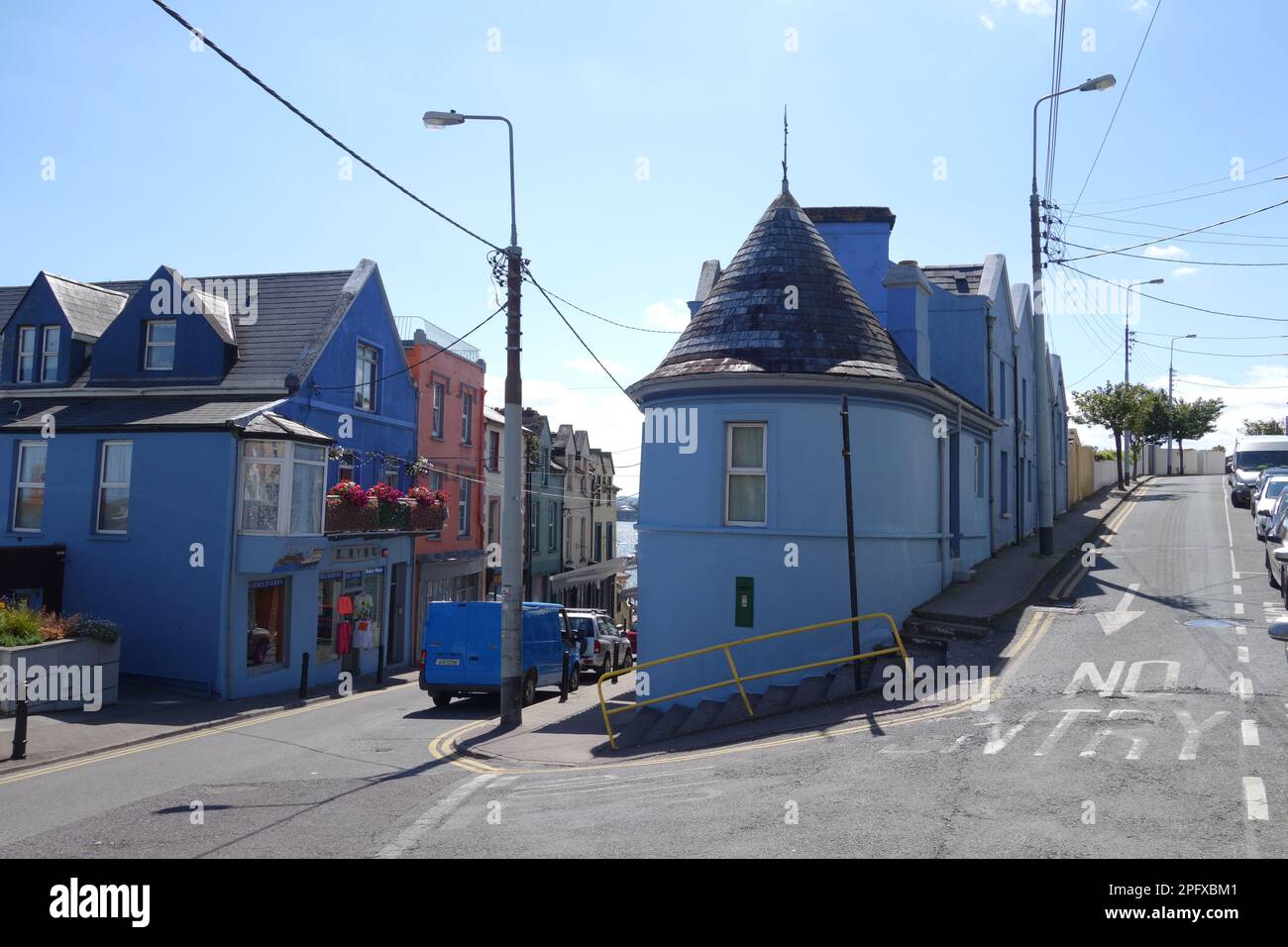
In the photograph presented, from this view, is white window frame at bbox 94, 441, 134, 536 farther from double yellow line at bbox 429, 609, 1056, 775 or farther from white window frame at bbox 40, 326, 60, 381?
double yellow line at bbox 429, 609, 1056, 775

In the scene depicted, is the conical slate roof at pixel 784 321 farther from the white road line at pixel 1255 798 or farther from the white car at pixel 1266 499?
the white car at pixel 1266 499

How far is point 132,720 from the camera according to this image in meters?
17.4

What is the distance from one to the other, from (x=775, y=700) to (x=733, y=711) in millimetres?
652

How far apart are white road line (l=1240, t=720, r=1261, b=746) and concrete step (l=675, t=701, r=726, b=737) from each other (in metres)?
6.83

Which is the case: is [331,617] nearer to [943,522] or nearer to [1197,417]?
[943,522]

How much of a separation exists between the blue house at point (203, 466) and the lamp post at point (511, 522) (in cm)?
Result: 801

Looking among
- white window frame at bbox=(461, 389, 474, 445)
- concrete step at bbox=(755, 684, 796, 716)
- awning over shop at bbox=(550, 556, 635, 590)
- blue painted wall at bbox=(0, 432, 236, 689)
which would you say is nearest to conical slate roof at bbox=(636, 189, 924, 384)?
concrete step at bbox=(755, 684, 796, 716)

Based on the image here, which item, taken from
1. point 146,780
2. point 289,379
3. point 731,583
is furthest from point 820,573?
point 289,379

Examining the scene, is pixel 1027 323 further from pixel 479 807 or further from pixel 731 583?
pixel 479 807

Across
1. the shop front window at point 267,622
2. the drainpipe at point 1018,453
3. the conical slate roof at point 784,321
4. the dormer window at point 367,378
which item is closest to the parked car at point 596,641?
the shop front window at point 267,622

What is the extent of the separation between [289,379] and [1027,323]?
2287cm

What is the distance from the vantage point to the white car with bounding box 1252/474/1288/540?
24.2m

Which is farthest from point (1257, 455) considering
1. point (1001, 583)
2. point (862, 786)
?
point (862, 786)

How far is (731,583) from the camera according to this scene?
16.3 m
